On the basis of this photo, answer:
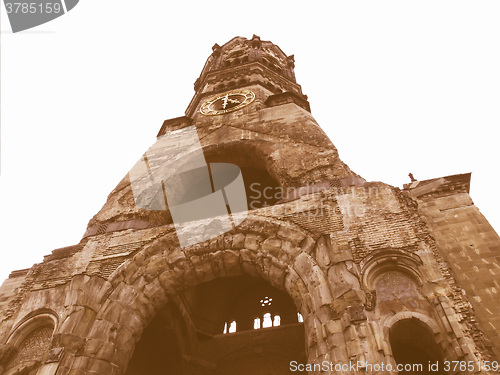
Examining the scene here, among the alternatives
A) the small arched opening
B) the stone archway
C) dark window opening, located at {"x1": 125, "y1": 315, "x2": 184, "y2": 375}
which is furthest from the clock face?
dark window opening, located at {"x1": 125, "y1": 315, "x2": 184, "y2": 375}

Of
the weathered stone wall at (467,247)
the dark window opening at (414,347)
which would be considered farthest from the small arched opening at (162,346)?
the weathered stone wall at (467,247)

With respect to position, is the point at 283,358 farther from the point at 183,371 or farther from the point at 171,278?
the point at 171,278

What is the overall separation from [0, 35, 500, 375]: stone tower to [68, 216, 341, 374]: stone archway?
0.02 metres

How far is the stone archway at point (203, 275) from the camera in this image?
6219mm

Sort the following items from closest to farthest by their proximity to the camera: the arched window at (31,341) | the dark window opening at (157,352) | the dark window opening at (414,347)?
the dark window opening at (414,347) → the arched window at (31,341) → the dark window opening at (157,352)

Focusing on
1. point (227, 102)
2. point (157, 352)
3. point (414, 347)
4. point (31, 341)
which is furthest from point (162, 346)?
point (227, 102)

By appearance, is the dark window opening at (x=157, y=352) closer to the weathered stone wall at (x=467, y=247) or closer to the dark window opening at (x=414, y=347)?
the dark window opening at (x=414, y=347)

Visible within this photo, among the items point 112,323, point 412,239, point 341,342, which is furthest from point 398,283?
point 112,323

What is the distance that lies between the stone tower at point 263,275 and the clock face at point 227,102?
5.54 feet

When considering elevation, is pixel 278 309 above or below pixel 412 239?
above

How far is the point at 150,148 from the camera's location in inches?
501

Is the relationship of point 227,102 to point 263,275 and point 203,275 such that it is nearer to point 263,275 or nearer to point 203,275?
point 203,275

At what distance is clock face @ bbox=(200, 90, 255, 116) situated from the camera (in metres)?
14.2

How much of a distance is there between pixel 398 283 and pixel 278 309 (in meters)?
6.21
